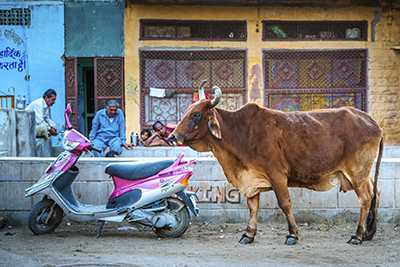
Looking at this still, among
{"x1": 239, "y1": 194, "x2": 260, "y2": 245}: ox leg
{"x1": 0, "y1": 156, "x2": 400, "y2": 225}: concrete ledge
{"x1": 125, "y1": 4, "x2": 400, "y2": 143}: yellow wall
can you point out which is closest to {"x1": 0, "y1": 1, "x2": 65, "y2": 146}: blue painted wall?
{"x1": 125, "y1": 4, "x2": 400, "y2": 143}: yellow wall

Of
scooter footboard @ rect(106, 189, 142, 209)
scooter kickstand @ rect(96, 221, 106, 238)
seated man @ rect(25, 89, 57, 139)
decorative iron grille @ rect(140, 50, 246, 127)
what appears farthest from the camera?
decorative iron grille @ rect(140, 50, 246, 127)

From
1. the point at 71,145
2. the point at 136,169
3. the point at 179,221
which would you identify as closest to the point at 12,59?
the point at 71,145

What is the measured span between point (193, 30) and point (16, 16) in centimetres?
366

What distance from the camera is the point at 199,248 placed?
7934 millimetres

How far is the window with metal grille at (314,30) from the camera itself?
1505 centimetres

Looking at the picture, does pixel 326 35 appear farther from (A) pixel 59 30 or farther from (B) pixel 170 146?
(A) pixel 59 30

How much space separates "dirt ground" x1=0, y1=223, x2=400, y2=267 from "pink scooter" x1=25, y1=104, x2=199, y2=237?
8.9 inches

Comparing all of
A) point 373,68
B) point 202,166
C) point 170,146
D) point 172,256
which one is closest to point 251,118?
point 202,166

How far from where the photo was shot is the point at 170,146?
13.9m

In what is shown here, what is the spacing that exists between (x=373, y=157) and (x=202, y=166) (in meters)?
2.22

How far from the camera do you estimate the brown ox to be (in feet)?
27.1

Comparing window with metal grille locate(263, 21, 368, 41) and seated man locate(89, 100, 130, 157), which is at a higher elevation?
window with metal grille locate(263, 21, 368, 41)

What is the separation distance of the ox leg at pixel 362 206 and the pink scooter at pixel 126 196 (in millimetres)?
1888

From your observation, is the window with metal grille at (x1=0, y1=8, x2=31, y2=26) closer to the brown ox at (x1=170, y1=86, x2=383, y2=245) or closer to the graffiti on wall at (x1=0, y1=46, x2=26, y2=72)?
the graffiti on wall at (x1=0, y1=46, x2=26, y2=72)
